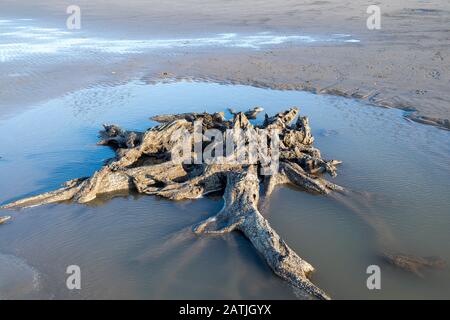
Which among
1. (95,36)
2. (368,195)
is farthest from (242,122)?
(95,36)

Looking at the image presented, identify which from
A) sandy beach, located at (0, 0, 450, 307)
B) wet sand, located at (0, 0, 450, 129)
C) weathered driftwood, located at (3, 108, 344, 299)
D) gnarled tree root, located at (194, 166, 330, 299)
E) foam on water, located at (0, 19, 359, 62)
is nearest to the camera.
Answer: gnarled tree root, located at (194, 166, 330, 299)

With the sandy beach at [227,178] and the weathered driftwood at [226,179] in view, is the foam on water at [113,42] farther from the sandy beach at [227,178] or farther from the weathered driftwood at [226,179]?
the weathered driftwood at [226,179]

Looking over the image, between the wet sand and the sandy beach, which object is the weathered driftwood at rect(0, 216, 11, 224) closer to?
the sandy beach

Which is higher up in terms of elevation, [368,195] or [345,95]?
[345,95]

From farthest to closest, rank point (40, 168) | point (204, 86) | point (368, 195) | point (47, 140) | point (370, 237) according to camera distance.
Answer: point (204, 86) → point (47, 140) → point (40, 168) → point (368, 195) → point (370, 237)

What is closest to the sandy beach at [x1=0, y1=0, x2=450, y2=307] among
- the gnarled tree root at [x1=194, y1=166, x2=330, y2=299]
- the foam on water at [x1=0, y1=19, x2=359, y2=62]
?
the gnarled tree root at [x1=194, y1=166, x2=330, y2=299]

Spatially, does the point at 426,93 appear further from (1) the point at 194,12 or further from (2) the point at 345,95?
(1) the point at 194,12

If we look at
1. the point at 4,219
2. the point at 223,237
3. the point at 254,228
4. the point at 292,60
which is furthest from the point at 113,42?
the point at 254,228
